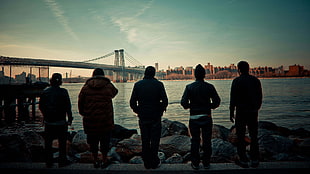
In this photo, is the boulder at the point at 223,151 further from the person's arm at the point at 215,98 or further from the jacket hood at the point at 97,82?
the jacket hood at the point at 97,82

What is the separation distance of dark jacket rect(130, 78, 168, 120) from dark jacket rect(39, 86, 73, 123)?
4.26ft

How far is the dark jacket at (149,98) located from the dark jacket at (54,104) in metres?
1.30

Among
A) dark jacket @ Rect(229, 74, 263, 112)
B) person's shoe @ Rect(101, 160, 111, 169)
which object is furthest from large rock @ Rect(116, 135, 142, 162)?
dark jacket @ Rect(229, 74, 263, 112)

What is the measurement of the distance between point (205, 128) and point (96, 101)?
75.4 inches

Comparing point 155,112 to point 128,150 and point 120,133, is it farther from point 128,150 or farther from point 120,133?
point 120,133

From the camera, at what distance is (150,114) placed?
360 centimetres

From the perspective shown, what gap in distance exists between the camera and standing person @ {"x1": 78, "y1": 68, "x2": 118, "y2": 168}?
3611 millimetres

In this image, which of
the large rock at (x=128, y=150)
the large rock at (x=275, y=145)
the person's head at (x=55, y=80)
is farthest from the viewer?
the large rock at (x=128, y=150)

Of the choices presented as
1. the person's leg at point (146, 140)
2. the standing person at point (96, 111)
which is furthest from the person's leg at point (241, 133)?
the standing person at point (96, 111)

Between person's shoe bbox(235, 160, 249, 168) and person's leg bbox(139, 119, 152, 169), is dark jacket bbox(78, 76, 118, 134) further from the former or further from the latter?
person's shoe bbox(235, 160, 249, 168)

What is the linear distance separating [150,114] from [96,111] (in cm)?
92

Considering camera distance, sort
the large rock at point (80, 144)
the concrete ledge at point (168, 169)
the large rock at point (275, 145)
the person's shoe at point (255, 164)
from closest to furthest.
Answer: the concrete ledge at point (168, 169) → the person's shoe at point (255, 164) → the large rock at point (275, 145) → the large rock at point (80, 144)

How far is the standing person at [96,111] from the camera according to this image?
361 cm

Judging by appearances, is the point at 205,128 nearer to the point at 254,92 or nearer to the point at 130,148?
the point at 254,92
